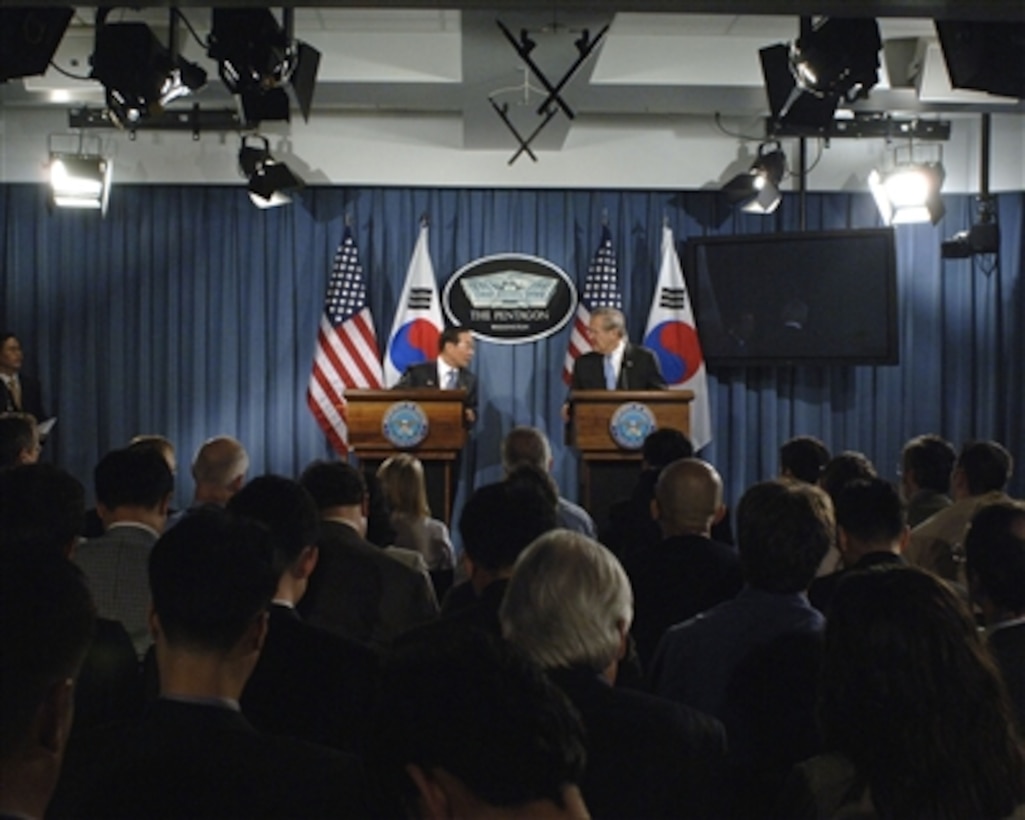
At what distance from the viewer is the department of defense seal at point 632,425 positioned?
761 centimetres

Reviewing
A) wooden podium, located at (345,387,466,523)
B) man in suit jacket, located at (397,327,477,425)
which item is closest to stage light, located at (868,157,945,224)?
man in suit jacket, located at (397,327,477,425)

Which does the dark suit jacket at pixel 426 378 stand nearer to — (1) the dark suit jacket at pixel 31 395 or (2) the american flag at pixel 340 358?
(2) the american flag at pixel 340 358

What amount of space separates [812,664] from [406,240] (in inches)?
293

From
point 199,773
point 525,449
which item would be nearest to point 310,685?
point 199,773

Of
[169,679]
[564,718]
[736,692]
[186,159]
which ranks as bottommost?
[736,692]

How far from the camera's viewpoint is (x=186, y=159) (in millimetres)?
9656

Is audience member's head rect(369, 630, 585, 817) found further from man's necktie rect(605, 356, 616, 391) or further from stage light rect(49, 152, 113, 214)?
stage light rect(49, 152, 113, 214)

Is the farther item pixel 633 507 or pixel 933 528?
pixel 633 507

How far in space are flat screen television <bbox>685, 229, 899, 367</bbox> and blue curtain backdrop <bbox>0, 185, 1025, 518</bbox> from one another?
1.82 ft

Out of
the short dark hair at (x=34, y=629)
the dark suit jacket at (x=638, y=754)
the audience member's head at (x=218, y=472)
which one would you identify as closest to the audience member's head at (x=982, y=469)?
the audience member's head at (x=218, y=472)

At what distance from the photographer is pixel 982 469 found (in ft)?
14.7

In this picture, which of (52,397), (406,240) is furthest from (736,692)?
(52,397)

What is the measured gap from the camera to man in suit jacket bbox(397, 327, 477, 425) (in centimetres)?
851

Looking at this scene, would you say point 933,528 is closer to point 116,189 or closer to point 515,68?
point 515,68
